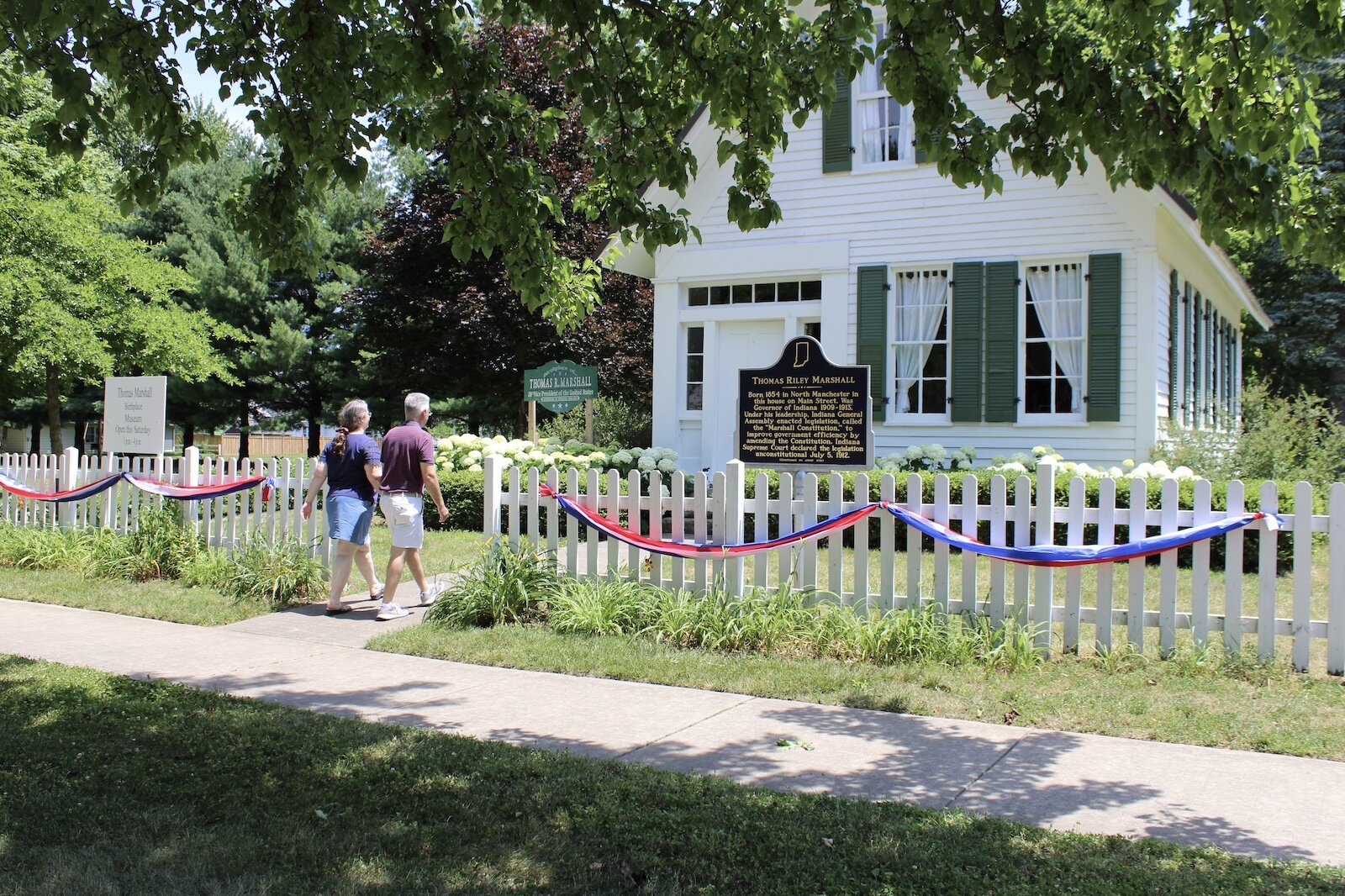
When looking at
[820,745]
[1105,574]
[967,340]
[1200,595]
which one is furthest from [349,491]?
A: [967,340]

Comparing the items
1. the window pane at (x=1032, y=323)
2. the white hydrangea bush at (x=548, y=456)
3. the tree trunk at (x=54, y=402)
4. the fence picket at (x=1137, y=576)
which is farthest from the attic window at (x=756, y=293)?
the tree trunk at (x=54, y=402)

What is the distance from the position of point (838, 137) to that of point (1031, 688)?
9693 millimetres

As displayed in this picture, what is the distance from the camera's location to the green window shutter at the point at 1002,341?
13.2m

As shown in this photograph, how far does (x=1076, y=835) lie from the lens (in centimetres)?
388

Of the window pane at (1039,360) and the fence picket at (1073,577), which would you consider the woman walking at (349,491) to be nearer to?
the fence picket at (1073,577)

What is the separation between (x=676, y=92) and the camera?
Result: 6582mm

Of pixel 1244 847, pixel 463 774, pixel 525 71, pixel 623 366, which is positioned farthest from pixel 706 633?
pixel 525 71

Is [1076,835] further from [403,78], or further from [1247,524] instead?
[403,78]

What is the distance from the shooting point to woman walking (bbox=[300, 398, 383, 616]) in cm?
863

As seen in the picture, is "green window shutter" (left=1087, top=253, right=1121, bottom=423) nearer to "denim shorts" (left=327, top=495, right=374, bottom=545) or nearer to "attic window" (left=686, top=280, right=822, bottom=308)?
"attic window" (left=686, top=280, right=822, bottom=308)

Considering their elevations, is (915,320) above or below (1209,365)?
above

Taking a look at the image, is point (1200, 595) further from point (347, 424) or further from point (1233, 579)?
point (347, 424)

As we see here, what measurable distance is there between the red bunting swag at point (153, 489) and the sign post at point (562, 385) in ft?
15.5

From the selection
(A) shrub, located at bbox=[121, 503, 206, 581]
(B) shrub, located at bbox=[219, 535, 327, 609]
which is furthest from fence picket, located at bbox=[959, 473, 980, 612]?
(A) shrub, located at bbox=[121, 503, 206, 581]
